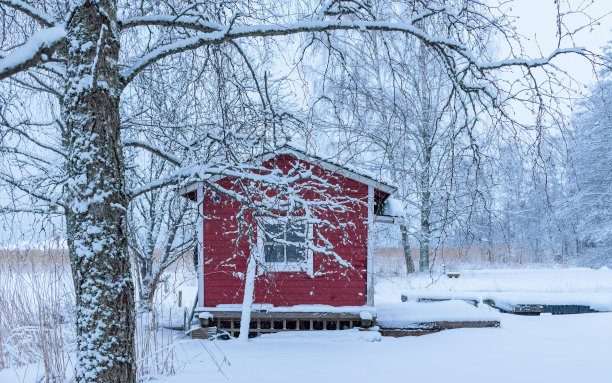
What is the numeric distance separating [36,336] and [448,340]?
6682 mm

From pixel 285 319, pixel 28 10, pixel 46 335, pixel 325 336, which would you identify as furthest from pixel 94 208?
pixel 285 319

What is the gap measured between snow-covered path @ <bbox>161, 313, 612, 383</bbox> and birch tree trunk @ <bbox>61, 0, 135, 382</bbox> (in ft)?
6.08

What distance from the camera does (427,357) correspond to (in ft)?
22.5

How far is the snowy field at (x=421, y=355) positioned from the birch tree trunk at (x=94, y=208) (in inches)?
82.9

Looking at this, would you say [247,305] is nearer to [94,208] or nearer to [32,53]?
[94,208]

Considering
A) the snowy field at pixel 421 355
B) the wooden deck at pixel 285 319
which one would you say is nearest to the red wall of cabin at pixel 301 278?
the wooden deck at pixel 285 319

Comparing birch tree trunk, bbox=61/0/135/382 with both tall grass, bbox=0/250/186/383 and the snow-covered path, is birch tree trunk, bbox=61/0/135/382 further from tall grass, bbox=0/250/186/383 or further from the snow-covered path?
tall grass, bbox=0/250/186/383

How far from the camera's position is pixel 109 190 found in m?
2.72

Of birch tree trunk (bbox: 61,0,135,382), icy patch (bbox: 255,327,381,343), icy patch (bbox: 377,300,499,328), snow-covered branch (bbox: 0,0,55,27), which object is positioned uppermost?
snow-covered branch (bbox: 0,0,55,27)

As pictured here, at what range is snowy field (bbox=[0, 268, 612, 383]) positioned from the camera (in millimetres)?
5535

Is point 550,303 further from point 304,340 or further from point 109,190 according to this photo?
point 109,190

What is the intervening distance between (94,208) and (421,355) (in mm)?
5955

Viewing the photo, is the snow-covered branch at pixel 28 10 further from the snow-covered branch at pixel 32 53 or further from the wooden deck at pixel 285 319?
the wooden deck at pixel 285 319

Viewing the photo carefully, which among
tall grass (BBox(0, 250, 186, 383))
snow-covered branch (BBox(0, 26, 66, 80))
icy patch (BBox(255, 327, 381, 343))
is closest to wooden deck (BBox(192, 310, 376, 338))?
icy patch (BBox(255, 327, 381, 343))
